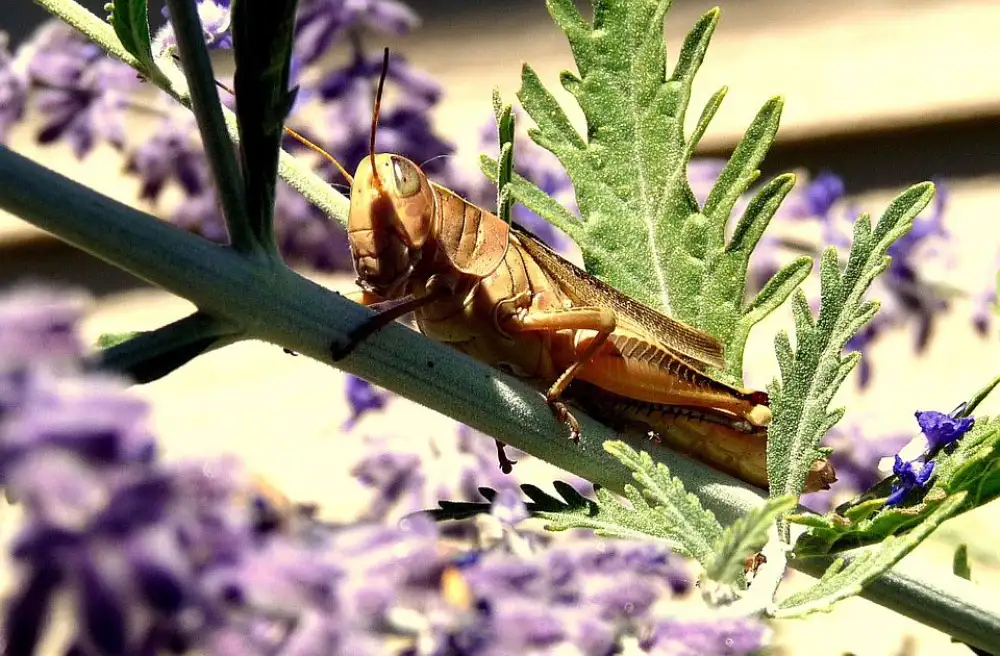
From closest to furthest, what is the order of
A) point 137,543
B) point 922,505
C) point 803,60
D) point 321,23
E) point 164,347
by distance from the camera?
1. point 137,543
2. point 164,347
3. point 922,505
4. point 321,23
5. point 803,60

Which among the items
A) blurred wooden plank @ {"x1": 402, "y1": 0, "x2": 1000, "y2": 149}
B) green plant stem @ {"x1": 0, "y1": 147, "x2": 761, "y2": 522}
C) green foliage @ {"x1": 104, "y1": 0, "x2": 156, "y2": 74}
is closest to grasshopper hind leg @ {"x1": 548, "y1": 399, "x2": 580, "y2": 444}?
green plant stem @ {"x1": 0, "y1": 147, "x2": 761, "y2": 522}

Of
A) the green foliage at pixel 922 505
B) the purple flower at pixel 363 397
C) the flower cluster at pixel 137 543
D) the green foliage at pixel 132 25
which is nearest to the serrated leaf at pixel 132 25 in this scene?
the green foliage at pixel 132 25

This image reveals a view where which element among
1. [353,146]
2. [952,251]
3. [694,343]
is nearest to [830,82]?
[952,251]

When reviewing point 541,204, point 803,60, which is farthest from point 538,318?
point 803,60

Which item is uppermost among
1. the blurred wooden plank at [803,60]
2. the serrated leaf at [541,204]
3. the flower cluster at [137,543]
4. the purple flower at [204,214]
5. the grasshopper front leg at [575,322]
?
the blurred wooden plank at [803,60]

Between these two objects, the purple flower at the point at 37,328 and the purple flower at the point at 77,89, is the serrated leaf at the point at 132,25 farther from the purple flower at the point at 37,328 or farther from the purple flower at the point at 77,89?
the purple flower at the point at 77,89

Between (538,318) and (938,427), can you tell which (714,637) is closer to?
(938,427)

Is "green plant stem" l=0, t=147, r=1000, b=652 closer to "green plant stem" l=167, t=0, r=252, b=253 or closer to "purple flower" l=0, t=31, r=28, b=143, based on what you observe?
"green plant stem" l=167, t=0, r=252, b=253

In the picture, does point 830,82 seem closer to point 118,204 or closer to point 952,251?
point 952,251
